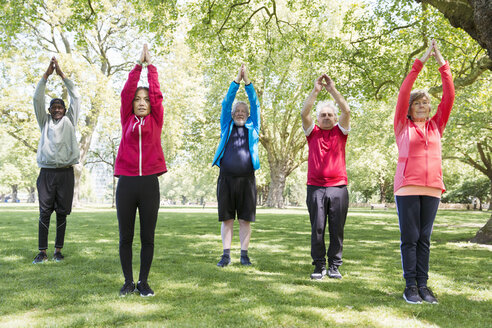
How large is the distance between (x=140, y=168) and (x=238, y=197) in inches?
81.5

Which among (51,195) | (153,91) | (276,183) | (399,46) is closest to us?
(153,91)

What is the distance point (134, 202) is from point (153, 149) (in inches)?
23.7

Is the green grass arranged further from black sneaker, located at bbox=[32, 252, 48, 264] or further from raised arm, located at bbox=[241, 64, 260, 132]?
raised arm, located at bbox=[241, 64, 260, 132]

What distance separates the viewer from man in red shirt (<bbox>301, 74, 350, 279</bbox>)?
5.21 meters

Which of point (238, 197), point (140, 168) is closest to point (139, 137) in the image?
point (140, 168)

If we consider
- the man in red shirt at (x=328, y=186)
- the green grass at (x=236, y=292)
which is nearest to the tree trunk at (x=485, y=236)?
the green grass at (x=236, y=292)

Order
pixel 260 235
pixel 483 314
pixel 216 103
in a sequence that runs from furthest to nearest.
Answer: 1. pixel 216 103
2. pixel 260 235
3. pixel 483 314

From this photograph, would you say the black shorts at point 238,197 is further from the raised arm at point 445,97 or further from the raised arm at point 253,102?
the raised arm at point 445,97

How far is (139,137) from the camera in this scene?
4.30m

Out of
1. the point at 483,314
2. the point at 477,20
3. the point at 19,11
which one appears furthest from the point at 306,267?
the point at 19,11

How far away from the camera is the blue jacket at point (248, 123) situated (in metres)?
5.97

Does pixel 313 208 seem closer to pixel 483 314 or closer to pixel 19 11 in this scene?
pixel 483 314

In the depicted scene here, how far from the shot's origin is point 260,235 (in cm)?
1037

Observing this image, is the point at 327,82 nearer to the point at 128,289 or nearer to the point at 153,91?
the point at 153,91
